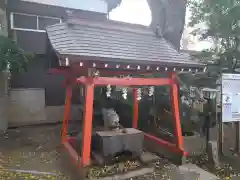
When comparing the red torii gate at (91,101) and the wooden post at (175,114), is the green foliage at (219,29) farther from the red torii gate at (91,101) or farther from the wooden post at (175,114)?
the red torii gate at (91,101)

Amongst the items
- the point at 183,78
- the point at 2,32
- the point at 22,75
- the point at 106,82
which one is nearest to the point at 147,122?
the point at 183,78

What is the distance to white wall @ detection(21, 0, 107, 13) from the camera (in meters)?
10.3

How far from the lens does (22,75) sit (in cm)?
967

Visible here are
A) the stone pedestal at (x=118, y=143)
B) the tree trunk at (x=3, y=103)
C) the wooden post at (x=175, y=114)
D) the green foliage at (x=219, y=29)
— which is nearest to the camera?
the stone pedestal at (x=118, y=143)

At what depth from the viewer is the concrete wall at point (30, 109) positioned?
9328mm

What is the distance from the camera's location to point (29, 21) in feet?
32.6

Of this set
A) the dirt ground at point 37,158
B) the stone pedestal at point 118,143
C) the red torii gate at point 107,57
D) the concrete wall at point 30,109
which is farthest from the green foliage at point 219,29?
the concrete wall at point 30,109

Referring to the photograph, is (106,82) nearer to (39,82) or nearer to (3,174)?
(3,174)

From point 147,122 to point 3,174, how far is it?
5.52 metres

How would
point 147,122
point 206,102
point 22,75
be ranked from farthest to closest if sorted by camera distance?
point 22,75 < point 147,122 < point 206,102

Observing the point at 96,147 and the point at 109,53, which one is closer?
the point at 109,53

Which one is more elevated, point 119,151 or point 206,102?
point 206,102

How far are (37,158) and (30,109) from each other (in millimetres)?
4526

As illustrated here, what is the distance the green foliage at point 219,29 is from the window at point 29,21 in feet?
24.7
